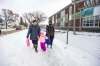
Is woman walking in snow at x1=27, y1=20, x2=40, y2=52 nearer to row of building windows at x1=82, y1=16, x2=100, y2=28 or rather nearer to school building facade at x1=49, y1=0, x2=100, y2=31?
school building facade at x1=49, y1=0, x2=100, y2=31

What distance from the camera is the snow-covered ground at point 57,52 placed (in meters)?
1.10

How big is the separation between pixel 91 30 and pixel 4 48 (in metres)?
0.52

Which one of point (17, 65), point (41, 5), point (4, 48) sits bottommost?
point (17, 65)

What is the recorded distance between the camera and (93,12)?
962 millimetres

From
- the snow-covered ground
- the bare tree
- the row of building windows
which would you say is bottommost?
the snow-covered ground

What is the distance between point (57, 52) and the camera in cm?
195

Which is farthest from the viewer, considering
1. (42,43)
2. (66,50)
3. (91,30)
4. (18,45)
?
(66,50)

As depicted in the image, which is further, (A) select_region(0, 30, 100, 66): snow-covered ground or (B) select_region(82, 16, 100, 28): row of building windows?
(A) select_region(0, 30, 100, 66): snow-covered ground

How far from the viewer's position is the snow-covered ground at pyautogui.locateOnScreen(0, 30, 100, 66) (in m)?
1.10

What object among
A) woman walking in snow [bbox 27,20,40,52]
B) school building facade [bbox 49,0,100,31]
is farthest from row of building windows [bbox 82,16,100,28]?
woman walking in snow [bbox 27,20,40,52]

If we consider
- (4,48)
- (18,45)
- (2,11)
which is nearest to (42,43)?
(18,45)

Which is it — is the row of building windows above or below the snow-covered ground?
above

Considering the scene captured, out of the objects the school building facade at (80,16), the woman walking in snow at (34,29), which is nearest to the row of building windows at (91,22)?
the school building facade at (80,16)

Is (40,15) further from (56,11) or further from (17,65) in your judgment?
(17,65)
